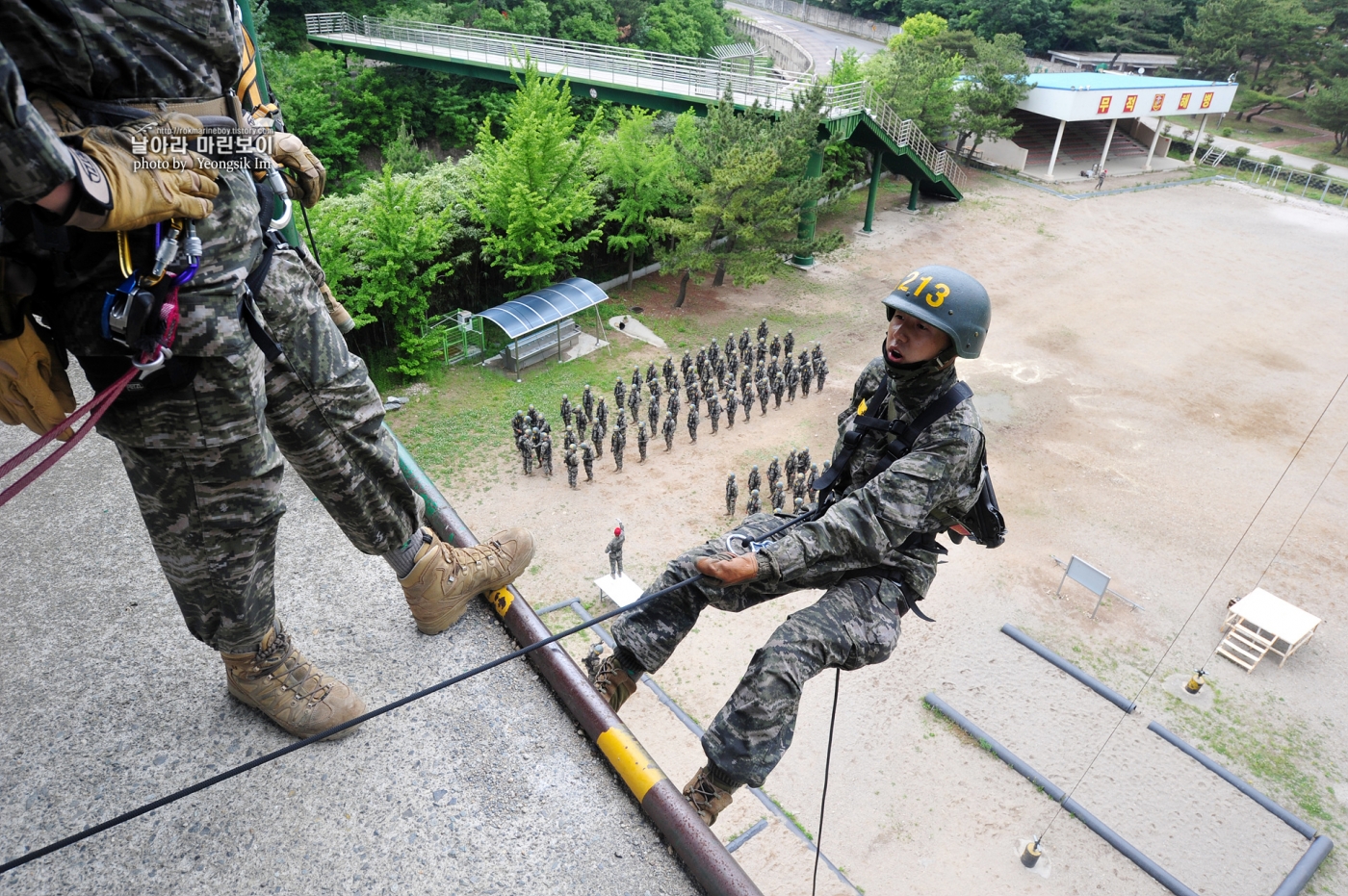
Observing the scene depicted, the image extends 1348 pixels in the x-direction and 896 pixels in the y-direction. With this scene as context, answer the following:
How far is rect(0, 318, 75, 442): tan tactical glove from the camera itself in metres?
2.71

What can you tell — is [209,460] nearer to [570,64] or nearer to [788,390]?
[788,390]

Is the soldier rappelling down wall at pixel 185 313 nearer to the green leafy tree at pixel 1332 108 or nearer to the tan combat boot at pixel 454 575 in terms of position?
the tan combat boot at pixel 454 575

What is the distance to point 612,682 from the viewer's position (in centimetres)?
394

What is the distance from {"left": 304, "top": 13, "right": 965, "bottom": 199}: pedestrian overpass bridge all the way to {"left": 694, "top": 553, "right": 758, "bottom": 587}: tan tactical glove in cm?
2012

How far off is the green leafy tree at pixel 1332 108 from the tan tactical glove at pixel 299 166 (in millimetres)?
47033

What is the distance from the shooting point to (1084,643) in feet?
38.9

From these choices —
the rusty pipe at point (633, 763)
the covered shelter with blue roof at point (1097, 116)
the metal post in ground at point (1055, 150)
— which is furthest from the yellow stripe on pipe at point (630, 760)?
the covered shelter with blue roof at point (1097, 116)

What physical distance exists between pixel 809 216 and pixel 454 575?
2094cm

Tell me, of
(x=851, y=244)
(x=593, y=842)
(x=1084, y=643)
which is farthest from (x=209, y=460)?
(x=851, y=244)

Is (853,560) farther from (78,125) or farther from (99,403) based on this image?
(78,125)

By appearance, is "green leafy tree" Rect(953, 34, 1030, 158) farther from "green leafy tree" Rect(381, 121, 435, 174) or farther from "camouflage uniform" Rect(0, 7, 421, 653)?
"camouflage uniform" Rect(0, 7, 421, 653)

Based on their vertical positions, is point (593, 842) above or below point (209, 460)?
below

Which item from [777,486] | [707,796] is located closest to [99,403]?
[707,796]

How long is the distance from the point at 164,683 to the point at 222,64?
2.75m
